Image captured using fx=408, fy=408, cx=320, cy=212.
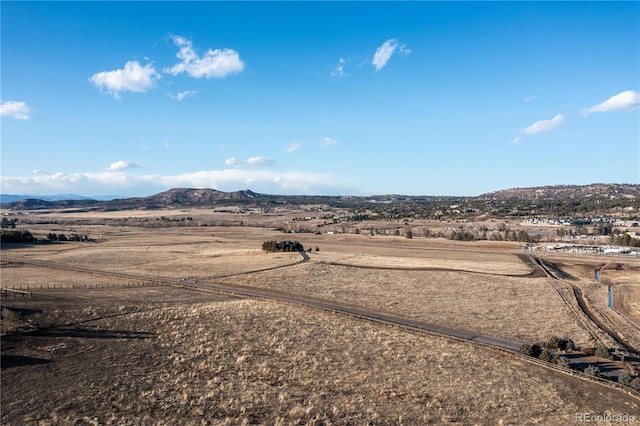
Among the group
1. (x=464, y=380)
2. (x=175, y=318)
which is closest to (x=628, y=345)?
(x=464, y=380)

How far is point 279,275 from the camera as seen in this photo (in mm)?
66250

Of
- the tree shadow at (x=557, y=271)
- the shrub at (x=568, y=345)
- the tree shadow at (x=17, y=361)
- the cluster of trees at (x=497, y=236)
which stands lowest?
the tree shadow at (x=557, y=271)

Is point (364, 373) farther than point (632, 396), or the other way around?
point (364, 373)

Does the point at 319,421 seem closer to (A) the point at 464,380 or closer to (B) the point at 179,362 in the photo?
(A) the point at 464,380

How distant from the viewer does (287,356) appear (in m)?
31.6

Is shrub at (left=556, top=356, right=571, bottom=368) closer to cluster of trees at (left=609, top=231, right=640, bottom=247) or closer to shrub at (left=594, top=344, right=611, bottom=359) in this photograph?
shrub at (left=594, top=344, right=611, bottom=359)

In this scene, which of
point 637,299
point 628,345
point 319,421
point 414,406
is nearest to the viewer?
point 319,421

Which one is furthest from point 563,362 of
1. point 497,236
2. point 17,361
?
point 497,236

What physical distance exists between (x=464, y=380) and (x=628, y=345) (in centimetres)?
1850

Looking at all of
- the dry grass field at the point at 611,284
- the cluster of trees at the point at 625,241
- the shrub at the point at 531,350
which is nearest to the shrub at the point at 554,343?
the shrub at the point at 531,350
